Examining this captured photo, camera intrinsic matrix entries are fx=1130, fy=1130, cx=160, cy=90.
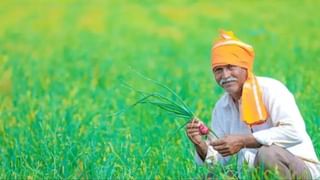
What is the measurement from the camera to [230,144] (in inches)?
237

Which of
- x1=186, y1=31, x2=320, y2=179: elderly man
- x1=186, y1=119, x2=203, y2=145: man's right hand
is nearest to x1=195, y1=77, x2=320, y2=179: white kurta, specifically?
x1=186, y1=31, x2=320, y2=179: elderly man

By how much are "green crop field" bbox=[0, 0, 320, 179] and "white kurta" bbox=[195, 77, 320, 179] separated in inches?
7.7

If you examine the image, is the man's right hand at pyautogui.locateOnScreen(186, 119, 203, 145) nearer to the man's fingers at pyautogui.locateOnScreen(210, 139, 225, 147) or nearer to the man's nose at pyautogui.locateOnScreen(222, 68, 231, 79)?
the man's fingers at pyautogui.locateOnScreen(210, 139, 225, 147)

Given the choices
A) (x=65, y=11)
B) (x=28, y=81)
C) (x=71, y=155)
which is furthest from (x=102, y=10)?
(x=71, y=155)

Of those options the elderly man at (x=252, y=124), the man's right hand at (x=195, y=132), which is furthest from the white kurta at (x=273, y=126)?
Result: the man's right hand at (x=195, y=132)

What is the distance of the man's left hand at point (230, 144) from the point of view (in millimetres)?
6012

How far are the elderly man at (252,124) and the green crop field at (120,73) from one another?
145 mm

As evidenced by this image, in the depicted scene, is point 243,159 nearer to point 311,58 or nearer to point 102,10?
point 311,58

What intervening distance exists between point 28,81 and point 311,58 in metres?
2.90

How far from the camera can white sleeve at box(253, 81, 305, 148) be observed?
5980mm

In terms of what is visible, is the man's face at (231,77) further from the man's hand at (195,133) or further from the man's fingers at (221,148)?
the man's fingers at (221,148)

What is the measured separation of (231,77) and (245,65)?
0.37ft

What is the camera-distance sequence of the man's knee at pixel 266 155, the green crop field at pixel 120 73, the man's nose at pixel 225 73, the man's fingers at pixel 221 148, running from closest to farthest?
the man's knee at pixel 266 155 → the man's fingers at pixel 221 148 → the man's nose at pixel 225 73 → the green crop field at pixel 120 73

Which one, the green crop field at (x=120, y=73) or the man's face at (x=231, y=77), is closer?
the man's face at (x=231, y=77)
